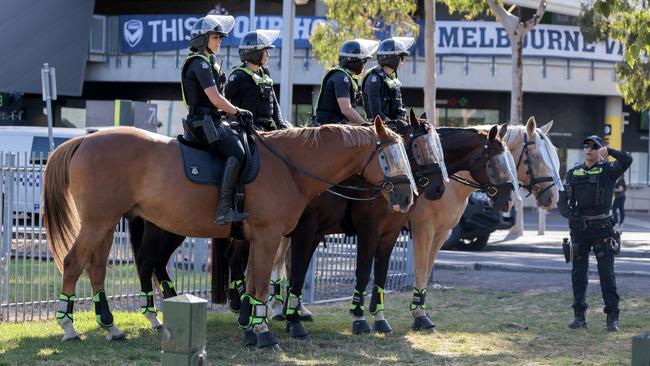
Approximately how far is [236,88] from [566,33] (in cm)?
3035

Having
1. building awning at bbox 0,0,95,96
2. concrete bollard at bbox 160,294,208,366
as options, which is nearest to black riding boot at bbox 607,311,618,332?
concrete bollard at bbox 160,294,208,366

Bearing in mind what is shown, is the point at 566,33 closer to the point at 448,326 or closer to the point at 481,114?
the point at 481,114

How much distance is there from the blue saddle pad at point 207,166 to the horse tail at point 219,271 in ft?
5.60

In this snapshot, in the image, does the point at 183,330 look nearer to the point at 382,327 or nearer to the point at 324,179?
the point at 324,179

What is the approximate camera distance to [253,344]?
10359 mm

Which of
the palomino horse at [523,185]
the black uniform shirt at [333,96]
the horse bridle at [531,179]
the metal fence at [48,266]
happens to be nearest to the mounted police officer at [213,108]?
the black uniform shirt at [333,96]

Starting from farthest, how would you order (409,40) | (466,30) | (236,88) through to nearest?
(466,30) < (409,40) < (236,88)

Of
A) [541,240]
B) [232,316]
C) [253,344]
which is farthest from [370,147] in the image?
[541,240]

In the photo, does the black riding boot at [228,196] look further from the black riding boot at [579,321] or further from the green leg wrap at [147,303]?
the black riding boot at [579,321]

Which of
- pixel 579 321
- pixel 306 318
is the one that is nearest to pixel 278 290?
pixel 306 318

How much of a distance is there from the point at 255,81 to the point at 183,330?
6.02m

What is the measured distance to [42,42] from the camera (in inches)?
1602

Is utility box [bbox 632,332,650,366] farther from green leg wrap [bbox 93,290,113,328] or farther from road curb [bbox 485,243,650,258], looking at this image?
road curb [bbox 485,243,650,258]

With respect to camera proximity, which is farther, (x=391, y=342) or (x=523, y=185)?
(x=523, y=185)
